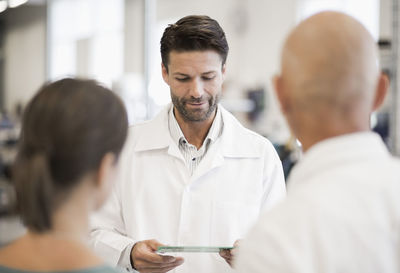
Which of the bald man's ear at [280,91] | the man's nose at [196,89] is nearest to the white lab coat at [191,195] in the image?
the man's nose at [196,89]

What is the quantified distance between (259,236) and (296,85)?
0.27m

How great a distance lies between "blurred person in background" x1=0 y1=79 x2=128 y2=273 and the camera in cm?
81

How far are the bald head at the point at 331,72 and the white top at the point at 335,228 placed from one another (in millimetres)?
100

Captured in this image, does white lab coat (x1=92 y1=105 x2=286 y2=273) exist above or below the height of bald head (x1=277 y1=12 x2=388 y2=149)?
below

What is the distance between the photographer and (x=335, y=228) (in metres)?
0.77

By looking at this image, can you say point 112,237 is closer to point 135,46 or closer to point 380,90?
point 380,90

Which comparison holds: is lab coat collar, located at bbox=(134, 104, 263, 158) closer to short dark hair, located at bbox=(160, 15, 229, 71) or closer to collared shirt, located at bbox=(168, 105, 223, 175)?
collared shirt, located at bbox=(168, 105, 223, 175)

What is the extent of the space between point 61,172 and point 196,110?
0.89 m

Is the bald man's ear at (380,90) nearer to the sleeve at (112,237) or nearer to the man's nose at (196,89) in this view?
the man's nose at (196,89)

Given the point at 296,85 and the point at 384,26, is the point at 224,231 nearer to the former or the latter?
the point at 296,85

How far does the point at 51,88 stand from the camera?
2.77 feet

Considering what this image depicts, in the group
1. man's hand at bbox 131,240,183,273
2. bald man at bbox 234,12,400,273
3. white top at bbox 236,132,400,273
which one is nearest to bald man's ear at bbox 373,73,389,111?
bald man at bbox 234,12,400,273

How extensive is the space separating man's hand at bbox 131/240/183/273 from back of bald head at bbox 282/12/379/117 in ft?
2.35

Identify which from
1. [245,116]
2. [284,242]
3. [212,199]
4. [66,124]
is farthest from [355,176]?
[245,116]
